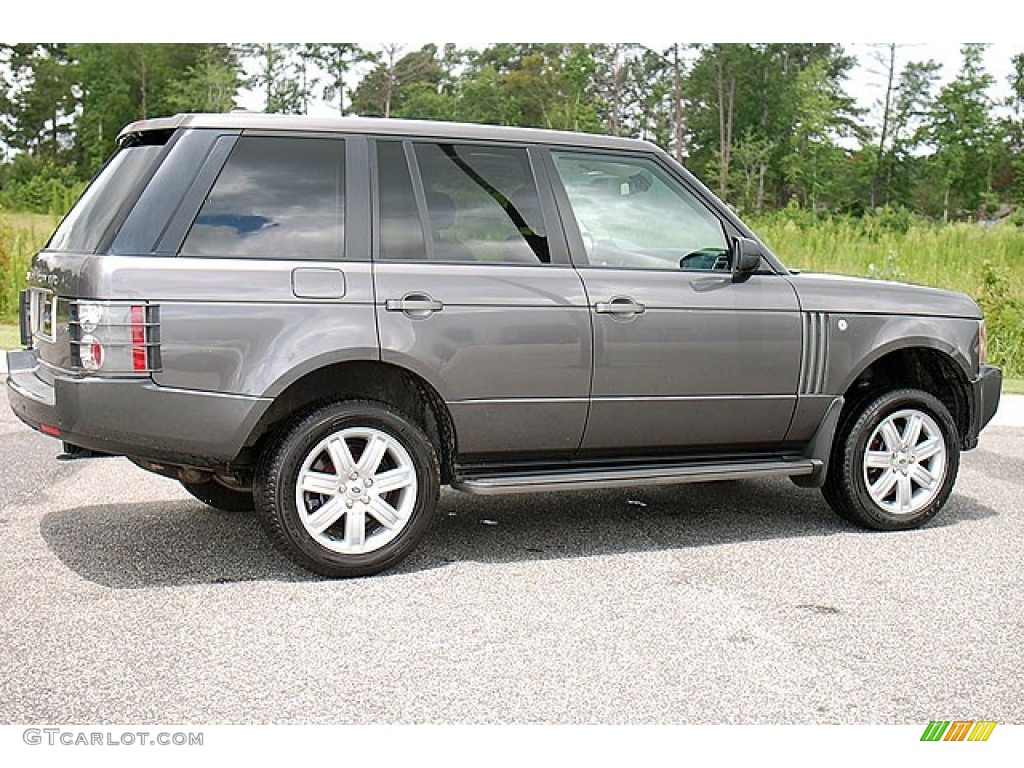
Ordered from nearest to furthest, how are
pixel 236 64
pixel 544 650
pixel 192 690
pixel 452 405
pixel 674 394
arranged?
pixel 192 690, pixel 544 650, pixel 452 405, pixel 674 394, pixel 236 64

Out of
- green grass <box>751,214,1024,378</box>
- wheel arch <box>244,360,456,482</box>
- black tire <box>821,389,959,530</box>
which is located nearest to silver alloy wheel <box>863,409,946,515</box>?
black tire <box>821,389,959,530</box>

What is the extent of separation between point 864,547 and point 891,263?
41.2 feet

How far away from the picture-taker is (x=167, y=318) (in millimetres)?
4980

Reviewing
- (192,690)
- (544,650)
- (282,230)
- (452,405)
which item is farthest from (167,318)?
(544,650)

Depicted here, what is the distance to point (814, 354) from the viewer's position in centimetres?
623

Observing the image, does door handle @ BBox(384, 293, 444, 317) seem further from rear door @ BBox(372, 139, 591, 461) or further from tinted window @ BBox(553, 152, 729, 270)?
tinted window @ BBox(553, 152, 729, 270)

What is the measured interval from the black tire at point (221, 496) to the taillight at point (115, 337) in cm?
149

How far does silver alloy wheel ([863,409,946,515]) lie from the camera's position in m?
6.46

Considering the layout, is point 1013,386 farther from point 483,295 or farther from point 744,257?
point 483,295

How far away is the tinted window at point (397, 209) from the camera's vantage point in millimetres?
5469

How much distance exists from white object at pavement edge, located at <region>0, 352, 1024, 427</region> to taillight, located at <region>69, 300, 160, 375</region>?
645 centimetres

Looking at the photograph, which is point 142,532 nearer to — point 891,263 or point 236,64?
point 891,263

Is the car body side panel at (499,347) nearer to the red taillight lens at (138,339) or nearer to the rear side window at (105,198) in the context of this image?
the red taillight lens at (138,339)
